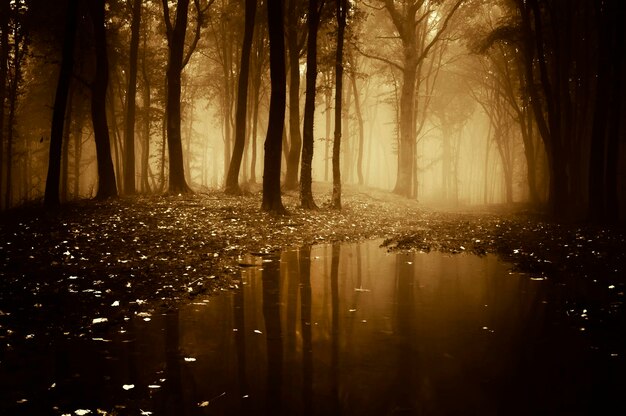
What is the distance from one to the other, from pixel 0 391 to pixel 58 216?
11.2 m

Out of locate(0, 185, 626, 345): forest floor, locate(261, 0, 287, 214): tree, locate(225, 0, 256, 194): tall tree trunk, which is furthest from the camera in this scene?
locate(225, 0, 256, 194): tall tree trunk

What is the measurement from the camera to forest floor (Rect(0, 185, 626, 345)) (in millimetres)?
6094

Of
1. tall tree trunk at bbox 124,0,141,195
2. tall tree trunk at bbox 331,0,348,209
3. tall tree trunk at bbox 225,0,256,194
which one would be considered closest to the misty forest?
tall tree trunk at bbox 331,0,348,209

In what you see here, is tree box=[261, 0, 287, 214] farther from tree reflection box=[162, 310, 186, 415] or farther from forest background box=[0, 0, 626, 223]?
tree reflection box=[162, 310, 186, 415]

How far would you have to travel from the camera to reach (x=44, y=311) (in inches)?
220

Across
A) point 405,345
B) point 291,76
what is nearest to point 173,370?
point 405,345

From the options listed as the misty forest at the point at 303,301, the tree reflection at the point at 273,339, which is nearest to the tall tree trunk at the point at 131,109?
the misty forest at the point at 303,301

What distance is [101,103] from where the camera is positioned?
19219 millimetres

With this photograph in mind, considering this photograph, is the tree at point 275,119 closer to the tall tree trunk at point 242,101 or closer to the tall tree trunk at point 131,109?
the tall tree trunk at point 242,101

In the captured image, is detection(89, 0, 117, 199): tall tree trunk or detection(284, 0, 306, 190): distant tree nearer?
detection(89, 0, 117, 199): tall tree trunk

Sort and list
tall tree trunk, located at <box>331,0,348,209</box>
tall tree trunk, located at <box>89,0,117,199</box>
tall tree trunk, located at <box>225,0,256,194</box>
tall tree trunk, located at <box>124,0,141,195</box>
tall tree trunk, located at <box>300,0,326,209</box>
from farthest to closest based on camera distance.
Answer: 1. tall tree trunk, located at <box>124,0,141,195</box>
2. tall tree trunk, located at <box>225,0,256,194</box>
3. tall tree trunk, located at <box>89,0,117,199</box>
4. tall tree trunk, located at <box>331,0,348,209</box>
5. tall tree trunk, located at <box>300,0,326,209</box>

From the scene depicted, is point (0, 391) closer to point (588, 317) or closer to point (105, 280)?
point (105, 280)

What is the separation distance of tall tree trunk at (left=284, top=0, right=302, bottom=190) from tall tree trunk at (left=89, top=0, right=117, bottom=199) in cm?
941

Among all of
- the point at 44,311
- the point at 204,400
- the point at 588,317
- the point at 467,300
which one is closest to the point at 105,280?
the point at 44,311
